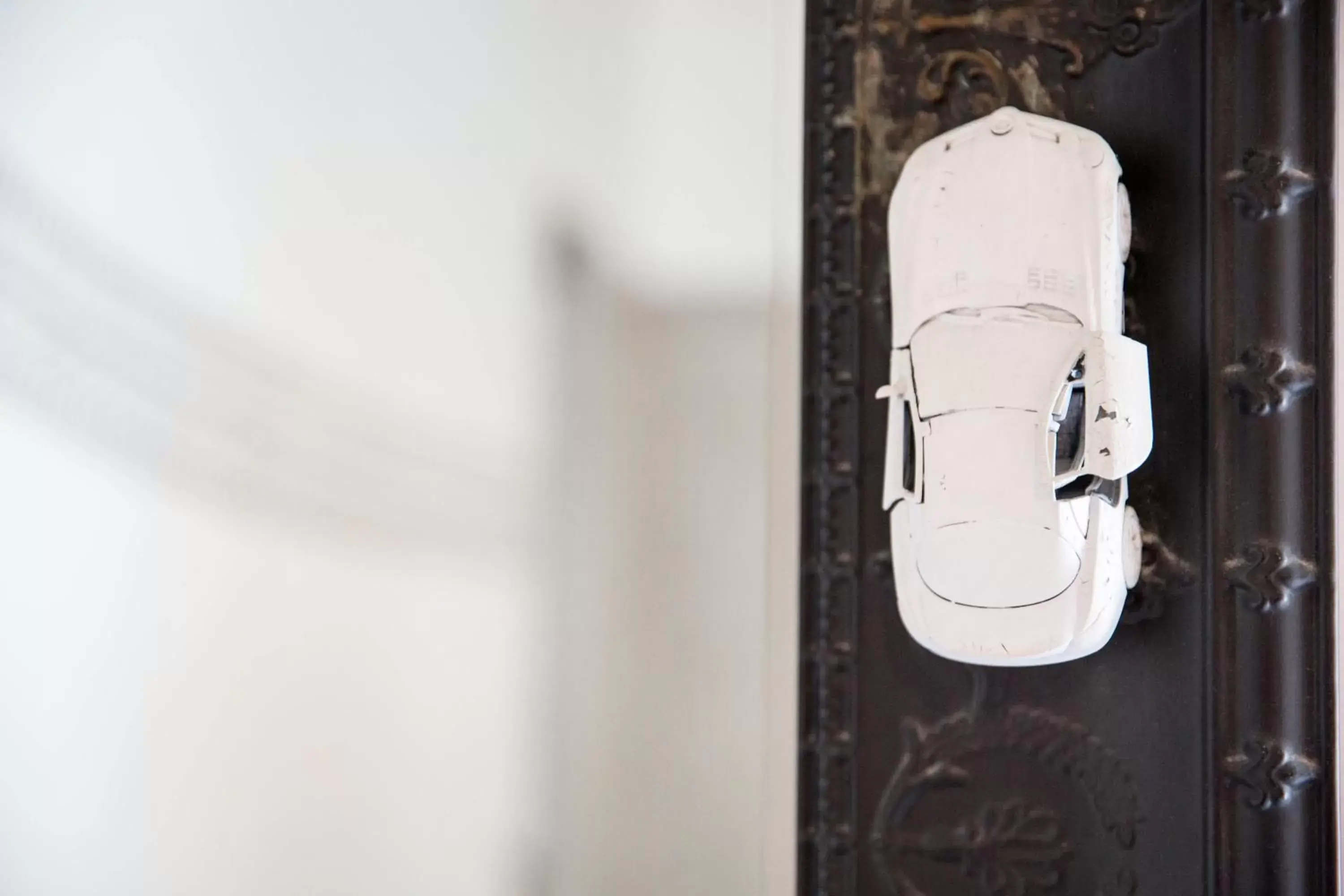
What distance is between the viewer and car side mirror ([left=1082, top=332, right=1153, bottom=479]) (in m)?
1.15

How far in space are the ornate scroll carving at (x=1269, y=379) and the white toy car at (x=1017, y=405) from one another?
0.11 metres

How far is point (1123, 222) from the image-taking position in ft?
4.05

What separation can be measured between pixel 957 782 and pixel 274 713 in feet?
2.62

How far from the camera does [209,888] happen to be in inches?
49.5

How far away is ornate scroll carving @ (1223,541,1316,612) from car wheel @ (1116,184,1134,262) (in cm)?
34

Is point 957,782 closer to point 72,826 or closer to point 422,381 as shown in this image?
point 422,381

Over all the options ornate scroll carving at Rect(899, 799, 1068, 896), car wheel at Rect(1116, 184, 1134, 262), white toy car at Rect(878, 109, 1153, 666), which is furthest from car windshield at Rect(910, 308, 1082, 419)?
ornate scroll carving at Rect(899, 799, 1068, 896)

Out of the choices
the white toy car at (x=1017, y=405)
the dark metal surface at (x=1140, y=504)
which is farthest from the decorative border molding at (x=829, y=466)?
the white toy car at (x=1017, y=405)

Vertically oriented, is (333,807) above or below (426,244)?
below

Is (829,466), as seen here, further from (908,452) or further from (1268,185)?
(1268,185)

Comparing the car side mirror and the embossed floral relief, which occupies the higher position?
the embossed floral relief

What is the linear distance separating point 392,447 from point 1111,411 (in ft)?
2.76

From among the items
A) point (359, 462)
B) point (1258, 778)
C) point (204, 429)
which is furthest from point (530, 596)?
point (1258, 778)

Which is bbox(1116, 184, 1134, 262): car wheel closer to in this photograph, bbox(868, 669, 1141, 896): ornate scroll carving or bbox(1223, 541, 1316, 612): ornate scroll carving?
bbox(1223, 541, 1316, 612): ornate scroll carving
